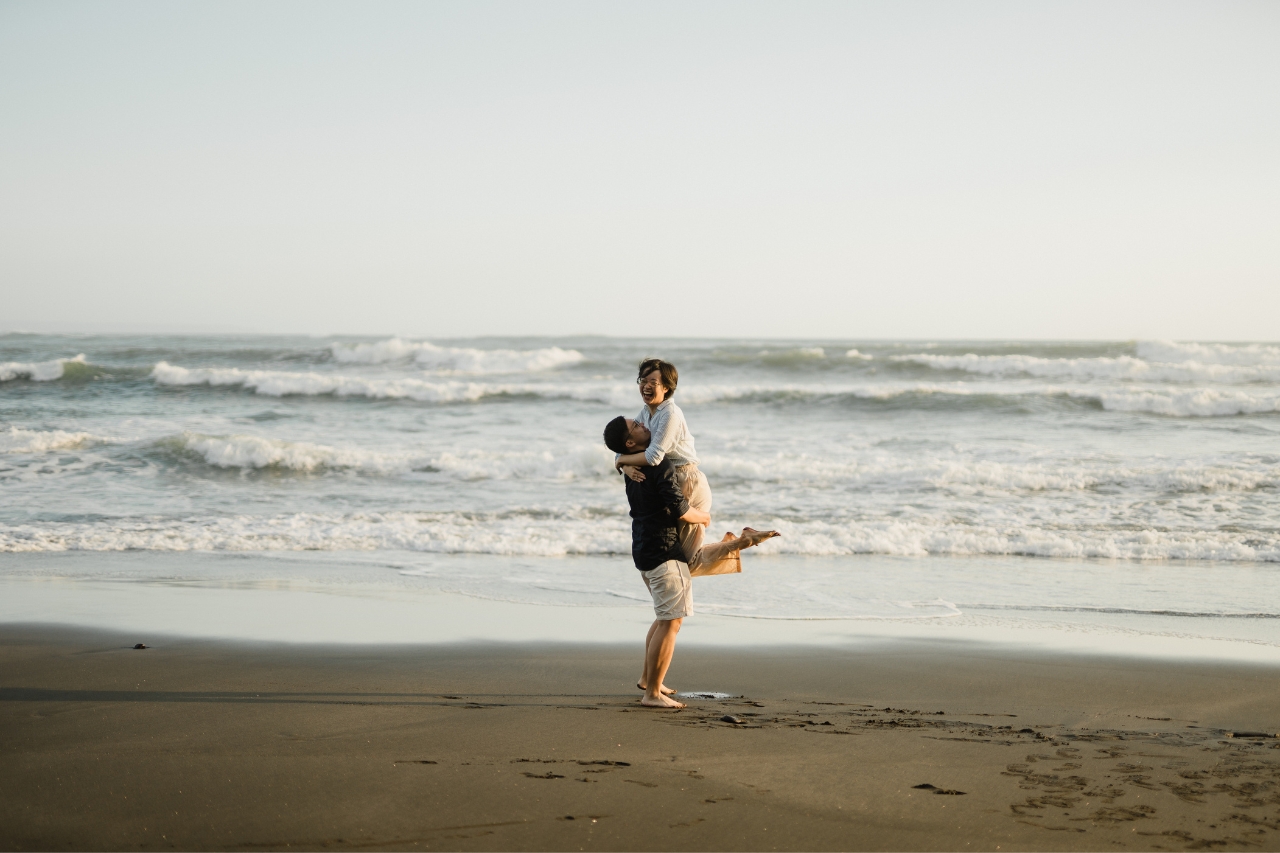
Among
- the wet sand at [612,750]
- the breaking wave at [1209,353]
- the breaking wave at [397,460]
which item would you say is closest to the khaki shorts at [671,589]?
the wet sand at [612,750]

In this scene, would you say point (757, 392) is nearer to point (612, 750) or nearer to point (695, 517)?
point (695, 517)

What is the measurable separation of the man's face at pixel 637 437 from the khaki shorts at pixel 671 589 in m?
0.59

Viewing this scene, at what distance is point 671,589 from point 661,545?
0.22m

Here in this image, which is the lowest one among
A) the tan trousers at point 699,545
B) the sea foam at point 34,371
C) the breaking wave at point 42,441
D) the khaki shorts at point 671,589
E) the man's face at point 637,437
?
the breaking wave at point 42,441

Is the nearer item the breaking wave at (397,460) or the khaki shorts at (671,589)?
the khaki shorts at (671,589)

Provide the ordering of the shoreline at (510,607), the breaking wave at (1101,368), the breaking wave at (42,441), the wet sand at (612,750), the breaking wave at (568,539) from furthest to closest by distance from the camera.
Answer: the breaking wave at (1101,368) → the breaking wave at (42,441) → the breaking wave at (568,539) → the shoreline at (510,607) → the wet sand at (612,750)

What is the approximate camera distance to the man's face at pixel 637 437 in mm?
4441

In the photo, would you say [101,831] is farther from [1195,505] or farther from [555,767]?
[1195,505]

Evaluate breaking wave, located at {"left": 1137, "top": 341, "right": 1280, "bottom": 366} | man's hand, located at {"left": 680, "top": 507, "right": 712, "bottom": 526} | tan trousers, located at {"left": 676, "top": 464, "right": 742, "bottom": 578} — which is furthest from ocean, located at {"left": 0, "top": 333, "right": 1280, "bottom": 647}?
breaking wave, located at {"left": 1137, "top": 341, "right": 1280, "bottom": 366}

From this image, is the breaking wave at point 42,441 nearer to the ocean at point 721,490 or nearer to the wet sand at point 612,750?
the ocean at point 721,490

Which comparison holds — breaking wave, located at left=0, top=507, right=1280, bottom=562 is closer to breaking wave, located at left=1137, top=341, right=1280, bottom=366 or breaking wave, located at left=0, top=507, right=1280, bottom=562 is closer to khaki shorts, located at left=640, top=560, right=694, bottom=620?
khaki shorts, located at left=640, top=560, right=694, bottom=620

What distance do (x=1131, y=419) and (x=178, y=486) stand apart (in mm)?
18105

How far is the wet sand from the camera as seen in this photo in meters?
3.08

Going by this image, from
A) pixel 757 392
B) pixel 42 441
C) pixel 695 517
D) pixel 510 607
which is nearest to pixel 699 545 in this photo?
pixel 695 517
